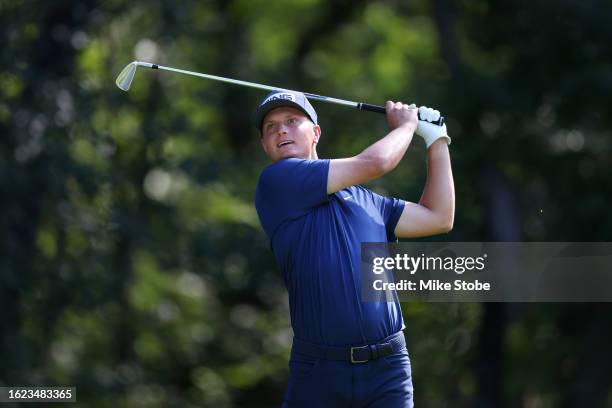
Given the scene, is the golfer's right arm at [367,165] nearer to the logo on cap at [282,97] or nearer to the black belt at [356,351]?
the logo on cap at [282,97]

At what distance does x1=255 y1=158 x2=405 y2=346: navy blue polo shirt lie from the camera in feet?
11.9

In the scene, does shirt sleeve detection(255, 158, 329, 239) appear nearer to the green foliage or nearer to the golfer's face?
the golfer's face

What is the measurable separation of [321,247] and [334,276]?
0.35ft

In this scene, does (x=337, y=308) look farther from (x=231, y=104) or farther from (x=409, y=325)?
(x=231, y=104)

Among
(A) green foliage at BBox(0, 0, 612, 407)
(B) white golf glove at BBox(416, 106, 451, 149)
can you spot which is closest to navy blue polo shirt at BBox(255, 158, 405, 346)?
(B) white golf glove at BBox(416, 106, 451, 149)

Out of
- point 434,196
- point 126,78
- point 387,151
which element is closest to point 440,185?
point 434,196

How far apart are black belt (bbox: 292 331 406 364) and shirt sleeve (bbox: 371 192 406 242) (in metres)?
0.44

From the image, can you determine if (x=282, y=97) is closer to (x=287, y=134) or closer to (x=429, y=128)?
(x=287, y=134)

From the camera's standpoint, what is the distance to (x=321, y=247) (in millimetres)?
3666

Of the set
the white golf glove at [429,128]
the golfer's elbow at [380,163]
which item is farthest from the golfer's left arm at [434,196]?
the golfer's elbow at [380,163]

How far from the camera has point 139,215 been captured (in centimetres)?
1115

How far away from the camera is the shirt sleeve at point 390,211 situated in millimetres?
3957

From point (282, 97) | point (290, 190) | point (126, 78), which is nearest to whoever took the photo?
point (290, 190)

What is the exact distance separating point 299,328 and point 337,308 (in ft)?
0.58
